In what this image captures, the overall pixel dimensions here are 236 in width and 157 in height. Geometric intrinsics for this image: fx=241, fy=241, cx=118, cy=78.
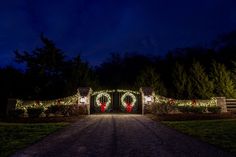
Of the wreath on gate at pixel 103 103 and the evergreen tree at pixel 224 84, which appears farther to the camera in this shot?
the wreath on gate at pixel 103 103

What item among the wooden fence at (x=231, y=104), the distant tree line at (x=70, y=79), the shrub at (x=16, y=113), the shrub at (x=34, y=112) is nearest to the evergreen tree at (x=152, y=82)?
the distant tree line at (x=70, y=79)

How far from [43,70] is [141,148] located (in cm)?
2307

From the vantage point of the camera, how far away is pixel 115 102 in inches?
1014

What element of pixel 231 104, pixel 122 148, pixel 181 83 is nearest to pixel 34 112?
pixel 122 148

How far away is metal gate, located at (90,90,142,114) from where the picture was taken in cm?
2409

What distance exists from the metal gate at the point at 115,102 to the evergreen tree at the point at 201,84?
6494 millimetres

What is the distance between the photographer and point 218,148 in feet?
23.1

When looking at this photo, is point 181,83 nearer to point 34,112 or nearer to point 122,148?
point 34,112

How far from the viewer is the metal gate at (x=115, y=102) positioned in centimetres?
2409

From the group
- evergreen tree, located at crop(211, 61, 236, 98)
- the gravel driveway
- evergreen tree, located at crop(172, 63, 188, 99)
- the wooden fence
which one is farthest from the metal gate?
the gravel driveway

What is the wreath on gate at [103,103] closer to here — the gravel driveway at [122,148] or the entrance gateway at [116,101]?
the entrance gateway at [116,101]

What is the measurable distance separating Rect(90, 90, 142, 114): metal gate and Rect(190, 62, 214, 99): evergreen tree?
6.49 meters

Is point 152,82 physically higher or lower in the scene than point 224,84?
higher

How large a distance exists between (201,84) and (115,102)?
9283mm
